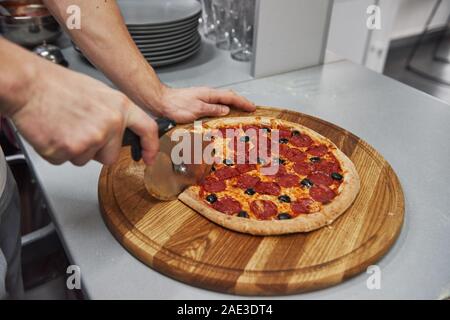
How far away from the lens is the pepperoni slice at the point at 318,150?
104cm

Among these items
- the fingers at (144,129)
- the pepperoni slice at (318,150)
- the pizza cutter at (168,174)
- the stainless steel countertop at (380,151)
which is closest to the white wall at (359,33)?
the stainless steel countertop at (380,151)

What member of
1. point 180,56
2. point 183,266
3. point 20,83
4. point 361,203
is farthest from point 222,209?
point 180,56

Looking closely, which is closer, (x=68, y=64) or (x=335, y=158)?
(x=335, y=158)

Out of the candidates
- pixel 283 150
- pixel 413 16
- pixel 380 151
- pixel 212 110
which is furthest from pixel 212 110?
pixel 413 16

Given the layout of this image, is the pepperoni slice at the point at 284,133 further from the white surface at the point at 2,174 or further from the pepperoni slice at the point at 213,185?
the white surface at the point at 2,174

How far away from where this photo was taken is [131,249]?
2.53ft

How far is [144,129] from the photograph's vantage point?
28.5 inches

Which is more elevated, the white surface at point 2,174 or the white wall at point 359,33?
the white surface at point 2,174

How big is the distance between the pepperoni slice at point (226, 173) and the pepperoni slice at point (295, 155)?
5.7 inches

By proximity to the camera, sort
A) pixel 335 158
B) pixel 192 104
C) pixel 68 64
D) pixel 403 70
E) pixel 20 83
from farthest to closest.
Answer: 1. pixel 403 70
2. pixel 68 64
3. pixel 192 104
4. pixel 335 158
5. pixel 20 83

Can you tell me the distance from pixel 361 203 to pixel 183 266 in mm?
393

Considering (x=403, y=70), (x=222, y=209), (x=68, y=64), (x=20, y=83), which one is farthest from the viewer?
(x=403, y=70)

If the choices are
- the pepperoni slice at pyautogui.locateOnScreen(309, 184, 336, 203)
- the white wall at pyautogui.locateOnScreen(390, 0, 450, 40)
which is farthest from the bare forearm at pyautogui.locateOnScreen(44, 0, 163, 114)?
the white wall at pyautogui.locateOnScreen(390, 0, 450, 40)
